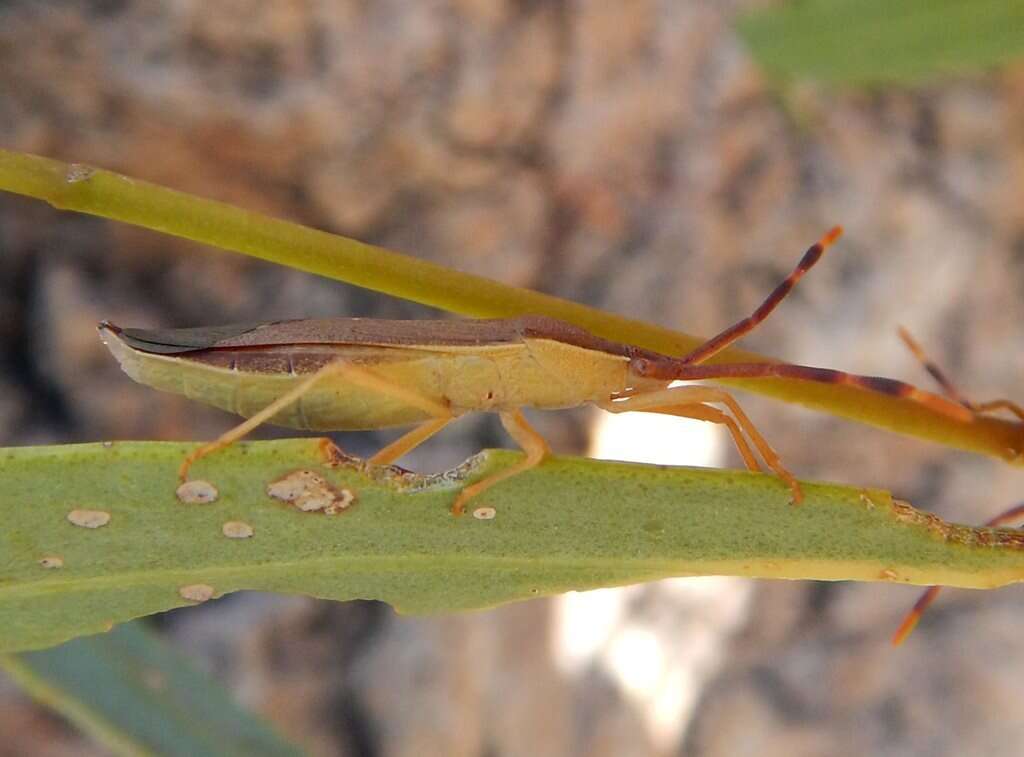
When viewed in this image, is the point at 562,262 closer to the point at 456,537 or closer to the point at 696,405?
the point at 696,405

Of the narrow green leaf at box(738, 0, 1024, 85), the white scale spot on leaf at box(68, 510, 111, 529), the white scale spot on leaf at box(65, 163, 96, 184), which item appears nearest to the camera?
the white scale spot on leaf at box(65, 163, 96, 184)

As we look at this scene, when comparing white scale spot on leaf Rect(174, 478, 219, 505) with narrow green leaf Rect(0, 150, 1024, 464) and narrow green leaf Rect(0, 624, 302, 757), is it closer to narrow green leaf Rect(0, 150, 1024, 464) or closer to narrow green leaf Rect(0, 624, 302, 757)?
narrow green leaf Rect(0, 150, 1024, 464)

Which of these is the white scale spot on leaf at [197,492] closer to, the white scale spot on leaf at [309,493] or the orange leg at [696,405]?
the white scale spot on leaf at [309,493]

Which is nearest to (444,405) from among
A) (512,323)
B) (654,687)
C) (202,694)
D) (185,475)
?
(512,323)

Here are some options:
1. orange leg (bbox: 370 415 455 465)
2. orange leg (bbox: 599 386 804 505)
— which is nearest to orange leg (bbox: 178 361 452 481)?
orange leg (bbox: 370 415 455 465)

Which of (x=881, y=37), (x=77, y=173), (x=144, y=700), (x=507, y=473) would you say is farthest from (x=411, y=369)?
(x=881, y=37)

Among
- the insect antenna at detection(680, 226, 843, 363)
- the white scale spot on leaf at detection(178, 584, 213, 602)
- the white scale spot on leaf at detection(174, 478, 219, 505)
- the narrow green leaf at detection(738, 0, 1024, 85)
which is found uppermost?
the narrow green leaf at detection(738, 0, 1024, 85)
